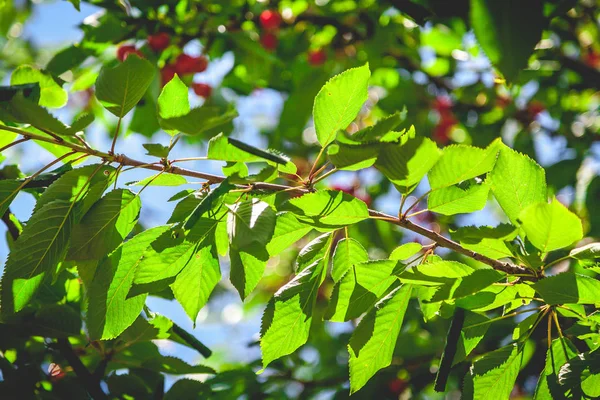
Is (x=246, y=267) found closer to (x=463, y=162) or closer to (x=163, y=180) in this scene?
(x=163, y=180)

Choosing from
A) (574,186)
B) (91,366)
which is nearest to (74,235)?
(91,366)

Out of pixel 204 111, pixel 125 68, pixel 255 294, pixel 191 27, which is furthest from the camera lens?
pixel 255 294

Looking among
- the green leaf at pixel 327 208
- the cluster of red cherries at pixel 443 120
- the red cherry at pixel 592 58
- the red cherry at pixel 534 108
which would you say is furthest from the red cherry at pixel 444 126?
the green leaf at pixel 327 208

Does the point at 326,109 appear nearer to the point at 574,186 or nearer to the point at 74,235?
the point at 74,235

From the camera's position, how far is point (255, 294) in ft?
8.61

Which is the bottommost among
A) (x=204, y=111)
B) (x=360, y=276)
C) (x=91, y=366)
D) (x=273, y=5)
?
(x=91, y=366)

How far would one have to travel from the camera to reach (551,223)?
62 cm

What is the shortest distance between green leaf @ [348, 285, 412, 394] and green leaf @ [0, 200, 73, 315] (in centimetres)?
41

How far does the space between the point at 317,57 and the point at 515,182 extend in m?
1.51

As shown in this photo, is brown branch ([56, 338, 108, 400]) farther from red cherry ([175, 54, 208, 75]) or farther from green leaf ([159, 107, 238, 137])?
red cherry ([175, 54, 208, 75])

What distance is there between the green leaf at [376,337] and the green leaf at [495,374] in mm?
138

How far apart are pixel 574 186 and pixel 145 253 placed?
1.83 m

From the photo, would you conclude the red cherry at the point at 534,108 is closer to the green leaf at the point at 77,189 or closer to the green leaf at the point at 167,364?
the green leaf at the point at 167,364

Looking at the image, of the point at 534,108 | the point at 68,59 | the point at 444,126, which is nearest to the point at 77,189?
the point at 68,59
